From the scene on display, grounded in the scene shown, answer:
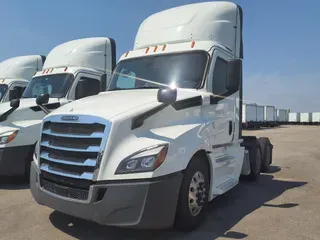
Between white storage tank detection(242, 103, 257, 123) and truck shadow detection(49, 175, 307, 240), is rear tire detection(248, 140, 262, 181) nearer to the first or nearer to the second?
truck shadow detection(49, 175, 307, 240)

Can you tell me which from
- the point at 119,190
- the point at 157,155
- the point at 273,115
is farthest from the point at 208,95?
the point at 273,115

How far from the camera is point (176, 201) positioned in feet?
13.3

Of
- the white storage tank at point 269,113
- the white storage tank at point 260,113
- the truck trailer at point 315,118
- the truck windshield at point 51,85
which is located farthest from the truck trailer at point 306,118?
the truck windshield at point 51,85

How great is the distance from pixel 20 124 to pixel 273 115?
50199 mm

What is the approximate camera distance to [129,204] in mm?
3723

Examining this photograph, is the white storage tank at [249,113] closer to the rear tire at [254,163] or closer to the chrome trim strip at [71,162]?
the rear tire at [254,163]

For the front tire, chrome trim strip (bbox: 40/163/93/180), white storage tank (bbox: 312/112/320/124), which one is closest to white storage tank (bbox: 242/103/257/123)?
white storage tank (bbox: 312/112/320/124)

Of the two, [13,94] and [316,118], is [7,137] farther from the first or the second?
[316,118]

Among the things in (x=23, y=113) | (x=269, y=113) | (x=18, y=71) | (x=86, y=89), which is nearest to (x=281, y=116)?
(x=269, y=113)

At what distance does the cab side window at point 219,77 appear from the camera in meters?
5.56

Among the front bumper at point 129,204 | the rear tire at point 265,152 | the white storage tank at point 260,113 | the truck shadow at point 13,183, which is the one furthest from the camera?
the white storage tank at point 260,113

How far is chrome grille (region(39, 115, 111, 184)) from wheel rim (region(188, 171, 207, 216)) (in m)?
1.36

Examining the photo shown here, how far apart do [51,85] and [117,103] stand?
15.7ft

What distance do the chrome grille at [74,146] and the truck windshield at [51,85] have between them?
399cm
